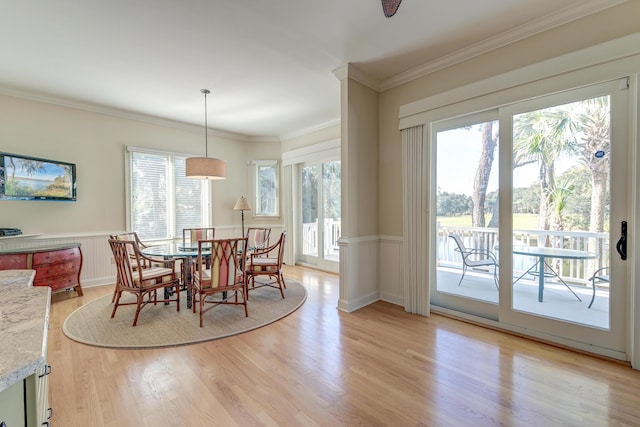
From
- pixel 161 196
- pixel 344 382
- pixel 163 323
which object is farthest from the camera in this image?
pixel 161 196

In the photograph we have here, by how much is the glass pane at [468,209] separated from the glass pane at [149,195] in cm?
476

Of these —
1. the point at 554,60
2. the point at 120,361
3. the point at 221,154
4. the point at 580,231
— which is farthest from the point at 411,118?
the point at 221,154

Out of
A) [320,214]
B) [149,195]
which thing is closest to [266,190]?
[320,214]

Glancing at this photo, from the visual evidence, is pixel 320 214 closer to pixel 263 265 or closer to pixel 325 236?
pixel 325 236

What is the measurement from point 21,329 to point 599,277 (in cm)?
374

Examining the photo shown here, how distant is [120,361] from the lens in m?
2.27

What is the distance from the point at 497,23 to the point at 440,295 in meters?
2.89

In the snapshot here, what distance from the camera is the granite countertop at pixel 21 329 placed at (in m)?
0.69

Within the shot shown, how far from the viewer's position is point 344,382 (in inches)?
78.3

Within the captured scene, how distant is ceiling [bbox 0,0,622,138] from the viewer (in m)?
2.29

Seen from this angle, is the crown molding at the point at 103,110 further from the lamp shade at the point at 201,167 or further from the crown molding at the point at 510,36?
the crown molding at the point at 510,36

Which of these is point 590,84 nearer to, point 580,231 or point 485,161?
point 485,161

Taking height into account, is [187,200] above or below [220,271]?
above

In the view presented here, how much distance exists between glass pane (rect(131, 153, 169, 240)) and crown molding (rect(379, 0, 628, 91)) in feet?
14.2
